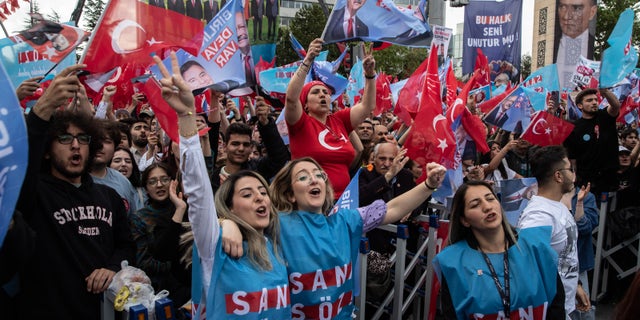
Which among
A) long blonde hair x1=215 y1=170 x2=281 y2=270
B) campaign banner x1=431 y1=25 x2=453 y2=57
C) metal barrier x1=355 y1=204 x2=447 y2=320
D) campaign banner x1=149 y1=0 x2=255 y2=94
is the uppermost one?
campaign banner x1=431 y1=25 x2=453 y2=57

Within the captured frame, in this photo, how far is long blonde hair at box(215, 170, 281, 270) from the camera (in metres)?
2.54

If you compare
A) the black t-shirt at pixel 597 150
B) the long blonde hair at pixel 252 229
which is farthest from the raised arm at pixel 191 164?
the black t-shirt at pixel 597 150

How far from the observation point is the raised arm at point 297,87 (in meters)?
3.88

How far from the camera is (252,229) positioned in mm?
2613

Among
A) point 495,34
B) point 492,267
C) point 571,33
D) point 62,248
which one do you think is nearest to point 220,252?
point 62,248

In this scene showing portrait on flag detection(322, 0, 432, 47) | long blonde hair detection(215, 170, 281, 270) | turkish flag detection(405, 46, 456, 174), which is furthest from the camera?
portrait on flag detection(322, 0, 432, 47)

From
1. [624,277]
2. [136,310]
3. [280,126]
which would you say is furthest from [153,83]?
[624,277]

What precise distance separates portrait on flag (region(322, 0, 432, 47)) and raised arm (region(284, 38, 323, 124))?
922 millimetres

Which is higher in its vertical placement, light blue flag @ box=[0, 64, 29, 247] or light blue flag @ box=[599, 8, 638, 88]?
light blue flag @ box=[599, 8, 638, 88]

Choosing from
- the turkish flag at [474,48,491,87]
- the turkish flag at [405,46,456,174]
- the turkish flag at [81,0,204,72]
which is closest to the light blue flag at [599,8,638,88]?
the turkish flag at [405,46,456,174]

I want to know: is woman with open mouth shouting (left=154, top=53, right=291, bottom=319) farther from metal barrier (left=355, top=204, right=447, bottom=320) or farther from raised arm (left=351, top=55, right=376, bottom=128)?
raised arm (left=351, top=55, right=376, bottom=128)

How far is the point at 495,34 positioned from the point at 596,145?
4.98 meters

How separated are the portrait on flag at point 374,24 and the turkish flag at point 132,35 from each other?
1.42 meters

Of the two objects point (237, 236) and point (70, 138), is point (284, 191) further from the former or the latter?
point (70, 138)
